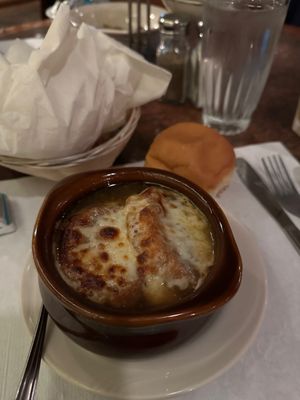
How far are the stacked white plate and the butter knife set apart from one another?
0.28 metres

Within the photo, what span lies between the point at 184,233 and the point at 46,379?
0.28m

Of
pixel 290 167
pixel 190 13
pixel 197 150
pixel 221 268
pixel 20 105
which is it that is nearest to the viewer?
pixel 221 268

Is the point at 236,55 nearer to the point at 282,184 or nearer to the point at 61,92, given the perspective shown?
the point at 282,184

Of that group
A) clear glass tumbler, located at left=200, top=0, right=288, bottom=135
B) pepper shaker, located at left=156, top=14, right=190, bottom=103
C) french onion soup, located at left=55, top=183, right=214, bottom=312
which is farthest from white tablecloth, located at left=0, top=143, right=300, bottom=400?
pepper shaker, located at left=156, top=14, right=190, bottom=103

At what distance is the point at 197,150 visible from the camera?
821mm

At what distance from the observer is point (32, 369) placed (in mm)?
504

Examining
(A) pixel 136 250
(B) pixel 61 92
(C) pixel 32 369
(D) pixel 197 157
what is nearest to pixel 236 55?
(D) pixel 197 157

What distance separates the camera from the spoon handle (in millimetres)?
486

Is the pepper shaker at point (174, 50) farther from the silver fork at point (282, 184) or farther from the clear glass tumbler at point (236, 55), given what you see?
the silver fork at point (282, 184)

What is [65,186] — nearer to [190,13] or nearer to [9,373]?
[9,373]

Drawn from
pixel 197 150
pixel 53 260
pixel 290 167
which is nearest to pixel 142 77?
pixel 197 150

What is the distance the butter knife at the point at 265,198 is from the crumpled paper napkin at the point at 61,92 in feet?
1.01

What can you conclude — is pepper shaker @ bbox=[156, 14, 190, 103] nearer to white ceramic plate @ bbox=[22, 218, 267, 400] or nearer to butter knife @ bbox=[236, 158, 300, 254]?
butter knife @ bbox=[236, 158, 300, 254]

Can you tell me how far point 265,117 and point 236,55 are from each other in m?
0.24
